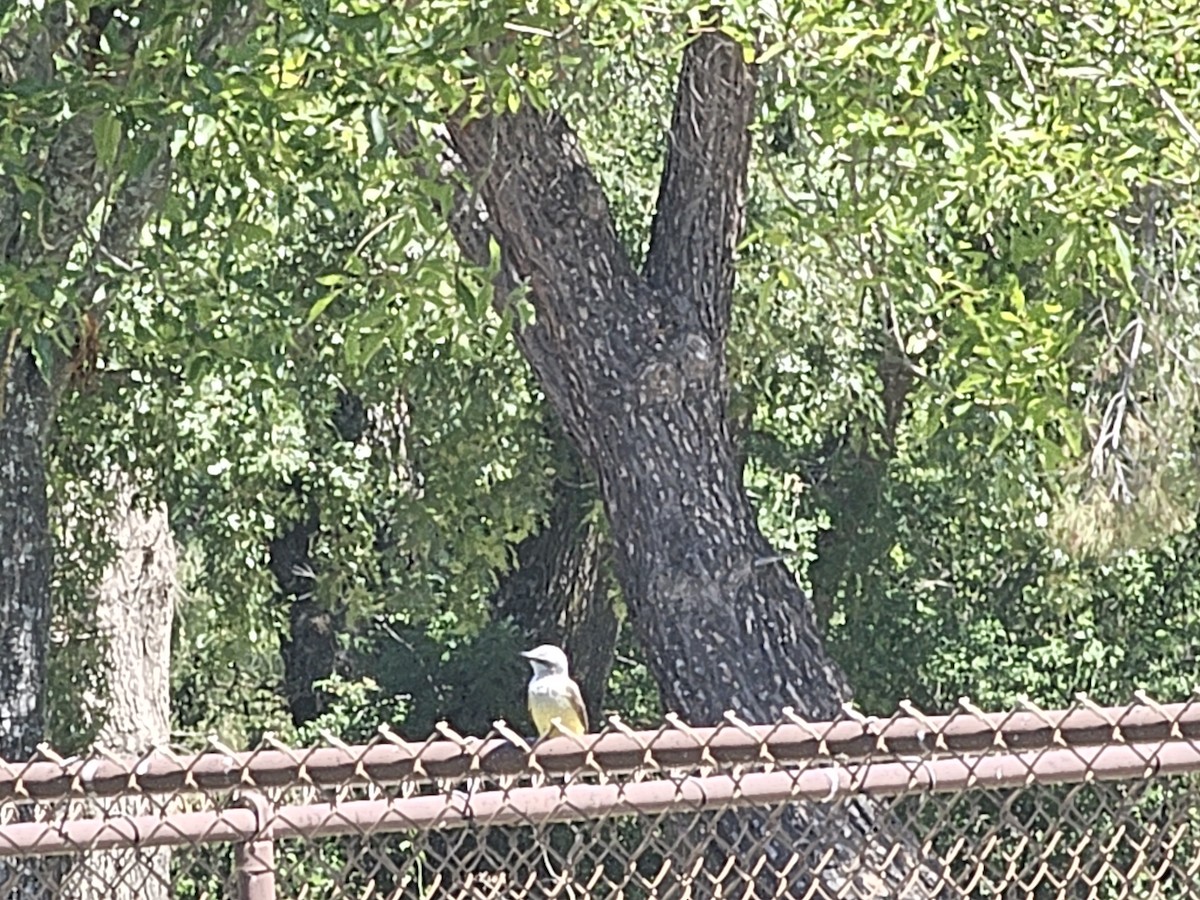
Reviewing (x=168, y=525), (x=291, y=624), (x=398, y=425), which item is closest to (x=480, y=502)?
(x=398, y=425)

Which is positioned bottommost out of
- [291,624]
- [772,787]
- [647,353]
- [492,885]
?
[291,624]

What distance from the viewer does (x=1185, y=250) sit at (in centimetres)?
747

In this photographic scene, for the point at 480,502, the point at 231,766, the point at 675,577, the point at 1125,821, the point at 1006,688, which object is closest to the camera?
the point at 231,766

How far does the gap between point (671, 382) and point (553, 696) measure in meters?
2.33

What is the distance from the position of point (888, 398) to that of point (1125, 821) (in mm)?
9229

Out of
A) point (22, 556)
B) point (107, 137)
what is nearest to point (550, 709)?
point (107, 137)

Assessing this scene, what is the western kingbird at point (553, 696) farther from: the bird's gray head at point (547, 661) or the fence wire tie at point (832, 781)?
the fence wire tie at point (832, 781)

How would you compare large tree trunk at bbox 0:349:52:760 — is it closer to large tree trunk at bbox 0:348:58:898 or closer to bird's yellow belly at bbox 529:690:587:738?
large tree trunk at bbox 0:348:58:898

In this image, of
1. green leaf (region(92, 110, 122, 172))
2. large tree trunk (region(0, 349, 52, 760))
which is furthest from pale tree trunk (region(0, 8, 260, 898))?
green leaf (region(92, 110, 122, 172))

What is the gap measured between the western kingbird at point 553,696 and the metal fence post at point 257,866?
231 centimetres

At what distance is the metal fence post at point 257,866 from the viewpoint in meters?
2.81

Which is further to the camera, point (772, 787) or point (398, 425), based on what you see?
point (398, 425)

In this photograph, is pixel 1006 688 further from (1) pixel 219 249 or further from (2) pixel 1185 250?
(1) pixel 219 249

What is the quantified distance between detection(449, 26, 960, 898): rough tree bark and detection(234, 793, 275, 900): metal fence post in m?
4.36
